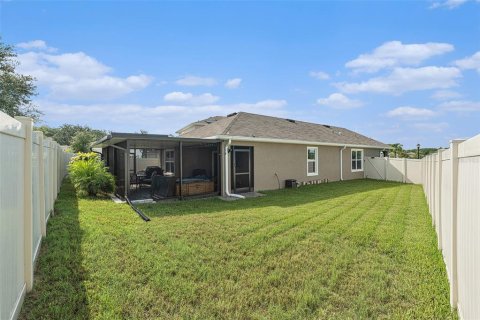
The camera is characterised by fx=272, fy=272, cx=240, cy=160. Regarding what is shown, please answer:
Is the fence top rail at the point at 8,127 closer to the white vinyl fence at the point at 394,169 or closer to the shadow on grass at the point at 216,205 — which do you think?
the shadow on grass at the point at 216,205

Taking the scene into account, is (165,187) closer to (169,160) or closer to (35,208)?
(169,160)

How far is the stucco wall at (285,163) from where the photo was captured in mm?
13766

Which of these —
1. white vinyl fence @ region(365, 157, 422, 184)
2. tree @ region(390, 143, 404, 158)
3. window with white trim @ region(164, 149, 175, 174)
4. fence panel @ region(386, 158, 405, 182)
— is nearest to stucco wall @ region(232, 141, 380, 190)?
white vinyl fence @ region(365, 157, 422, 184)

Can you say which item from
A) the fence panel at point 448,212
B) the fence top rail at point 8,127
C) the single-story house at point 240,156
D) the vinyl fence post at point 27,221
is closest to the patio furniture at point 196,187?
the single-story house at point 240,156

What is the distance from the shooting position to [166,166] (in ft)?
60.3

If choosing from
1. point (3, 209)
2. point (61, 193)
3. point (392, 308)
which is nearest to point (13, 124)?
point (3, 209)

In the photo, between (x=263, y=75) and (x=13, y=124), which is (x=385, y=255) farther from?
(x=263, y=75)

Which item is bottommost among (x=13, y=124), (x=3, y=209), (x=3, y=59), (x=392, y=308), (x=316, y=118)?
(x=392, y=308)

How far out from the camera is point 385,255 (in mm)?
4820

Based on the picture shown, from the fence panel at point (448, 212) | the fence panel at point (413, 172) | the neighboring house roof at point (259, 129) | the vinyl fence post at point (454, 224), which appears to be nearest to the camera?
the vinyl fence post at point (454, 224)

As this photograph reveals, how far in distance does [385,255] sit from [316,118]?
22.3 metres

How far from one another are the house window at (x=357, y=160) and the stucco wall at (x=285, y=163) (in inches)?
98.0

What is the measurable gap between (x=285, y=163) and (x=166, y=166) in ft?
26.9

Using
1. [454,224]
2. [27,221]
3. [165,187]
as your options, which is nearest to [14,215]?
[27,221]
